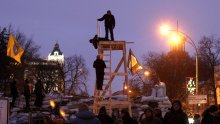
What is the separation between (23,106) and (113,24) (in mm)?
14809

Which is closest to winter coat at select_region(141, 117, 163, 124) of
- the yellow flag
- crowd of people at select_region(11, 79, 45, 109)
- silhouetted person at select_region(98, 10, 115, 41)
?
silhouetted person at select_region(98, 10, 115, 41)

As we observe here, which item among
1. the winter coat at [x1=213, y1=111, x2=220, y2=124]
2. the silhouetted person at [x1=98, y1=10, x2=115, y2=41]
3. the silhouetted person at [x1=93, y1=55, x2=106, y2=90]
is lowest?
the winter coat at [x1=213, y1=111, x2=220, y2=124]

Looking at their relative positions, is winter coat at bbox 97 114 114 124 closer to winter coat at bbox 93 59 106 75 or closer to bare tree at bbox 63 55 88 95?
winter coat at bbox 93 59 106 75

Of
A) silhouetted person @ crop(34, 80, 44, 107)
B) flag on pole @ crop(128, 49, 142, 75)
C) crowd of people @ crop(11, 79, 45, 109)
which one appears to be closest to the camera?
flag on pole @ crop(128, 49, 142, 75)

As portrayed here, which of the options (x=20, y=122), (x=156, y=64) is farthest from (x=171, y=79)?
(x=20, y=122)

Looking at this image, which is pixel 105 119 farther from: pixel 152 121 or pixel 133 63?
pixel 133 63

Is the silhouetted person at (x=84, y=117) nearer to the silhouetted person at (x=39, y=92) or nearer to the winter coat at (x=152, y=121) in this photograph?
the winter coat at (x=152, y=121)

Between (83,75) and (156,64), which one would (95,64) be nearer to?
(156,64)

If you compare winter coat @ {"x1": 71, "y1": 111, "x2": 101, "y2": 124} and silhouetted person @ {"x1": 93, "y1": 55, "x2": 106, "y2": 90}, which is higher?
silhouetted person @ {"x1": 93, "y1": 55, "x2": 106, "y2": 90}

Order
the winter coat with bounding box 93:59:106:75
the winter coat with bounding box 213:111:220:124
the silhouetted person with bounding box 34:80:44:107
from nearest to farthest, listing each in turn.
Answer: the winter coat with bounding box 213:111:220:124 → the winter coat with bounding box 93:59:106:75 → the silhouetted person with bounding box 34:80:44:107

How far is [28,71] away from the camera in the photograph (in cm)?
8881

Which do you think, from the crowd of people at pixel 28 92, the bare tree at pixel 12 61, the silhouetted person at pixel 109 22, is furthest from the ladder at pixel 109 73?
the bare tree at pixel 12 61

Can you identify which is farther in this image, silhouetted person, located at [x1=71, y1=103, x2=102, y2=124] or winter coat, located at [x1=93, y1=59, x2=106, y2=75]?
winter coat, located at [x1=93, y1=59, x2=106, y2=75]

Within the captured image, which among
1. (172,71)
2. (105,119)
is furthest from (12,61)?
(105,119)
